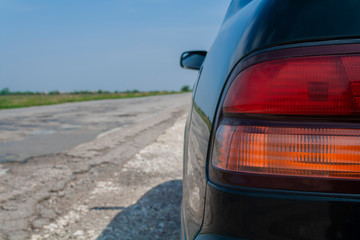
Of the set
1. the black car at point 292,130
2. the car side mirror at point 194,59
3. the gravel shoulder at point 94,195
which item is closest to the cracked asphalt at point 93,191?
the gravel shoulder at point 94,195

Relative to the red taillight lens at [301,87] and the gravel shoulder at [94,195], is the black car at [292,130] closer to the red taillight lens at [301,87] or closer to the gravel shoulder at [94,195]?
the red taillight lens at [301,87]

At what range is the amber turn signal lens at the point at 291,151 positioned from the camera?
85cm

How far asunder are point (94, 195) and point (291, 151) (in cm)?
278

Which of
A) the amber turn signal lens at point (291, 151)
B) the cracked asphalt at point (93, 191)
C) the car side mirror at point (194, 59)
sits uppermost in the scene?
the car side mirror at point (194, 59)

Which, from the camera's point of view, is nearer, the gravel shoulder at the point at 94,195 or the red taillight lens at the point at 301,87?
the red taillight lens at the point at 301,87

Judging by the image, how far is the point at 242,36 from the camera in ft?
3.31

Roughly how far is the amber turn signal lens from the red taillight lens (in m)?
0.05

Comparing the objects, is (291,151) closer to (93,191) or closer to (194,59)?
(194,59)

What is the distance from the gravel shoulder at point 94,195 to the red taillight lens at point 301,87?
1.83m

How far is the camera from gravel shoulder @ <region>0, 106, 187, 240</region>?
2.60 metres

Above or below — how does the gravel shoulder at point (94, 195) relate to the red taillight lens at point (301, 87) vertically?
below

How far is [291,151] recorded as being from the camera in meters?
0.88

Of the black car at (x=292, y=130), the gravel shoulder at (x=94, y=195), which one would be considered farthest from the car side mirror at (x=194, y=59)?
the black car at (x=292, y=130)

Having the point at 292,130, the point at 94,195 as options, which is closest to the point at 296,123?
the point at 292,130
